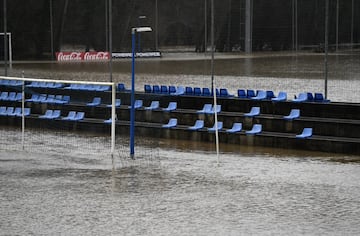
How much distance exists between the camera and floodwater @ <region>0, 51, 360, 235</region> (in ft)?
46.6

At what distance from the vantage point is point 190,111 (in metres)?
27.5

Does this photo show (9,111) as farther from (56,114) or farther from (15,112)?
(56,114)

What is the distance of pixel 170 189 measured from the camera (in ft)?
58.1

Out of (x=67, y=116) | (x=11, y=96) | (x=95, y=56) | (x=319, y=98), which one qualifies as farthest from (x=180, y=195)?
(x=95, y=56)

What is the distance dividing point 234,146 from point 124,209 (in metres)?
9.72

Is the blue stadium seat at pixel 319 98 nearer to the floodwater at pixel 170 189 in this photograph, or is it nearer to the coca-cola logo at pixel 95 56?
the floodwater at pixel 170 189

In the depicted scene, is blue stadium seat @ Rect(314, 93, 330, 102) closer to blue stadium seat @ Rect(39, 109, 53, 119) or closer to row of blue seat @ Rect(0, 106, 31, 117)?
blue stadium seat @ Rect(39, 109, 53, 119)

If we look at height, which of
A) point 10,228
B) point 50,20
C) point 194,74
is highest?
point 50,20

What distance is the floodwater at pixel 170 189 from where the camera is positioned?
14219mm

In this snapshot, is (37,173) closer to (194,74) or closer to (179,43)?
(194,74)

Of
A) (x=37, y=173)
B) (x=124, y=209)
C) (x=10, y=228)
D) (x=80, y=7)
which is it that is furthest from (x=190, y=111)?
(x=80, y=7)

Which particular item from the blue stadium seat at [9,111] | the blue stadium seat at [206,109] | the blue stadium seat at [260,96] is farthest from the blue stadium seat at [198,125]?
the blue stadium seat at [9,111]

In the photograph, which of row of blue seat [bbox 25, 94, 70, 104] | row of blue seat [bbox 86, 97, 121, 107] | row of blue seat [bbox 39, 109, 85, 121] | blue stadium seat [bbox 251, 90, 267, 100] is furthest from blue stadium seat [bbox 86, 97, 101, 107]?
blue stadium seat [bbox 251, 90, 267, 100]

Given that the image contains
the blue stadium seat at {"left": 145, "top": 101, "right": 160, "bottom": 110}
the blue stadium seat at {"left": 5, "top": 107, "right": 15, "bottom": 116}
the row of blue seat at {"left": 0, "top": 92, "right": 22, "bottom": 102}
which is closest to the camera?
the blue stadium seat at {"left": 145, "top": 101, "right": 160, "bottom": 110}
